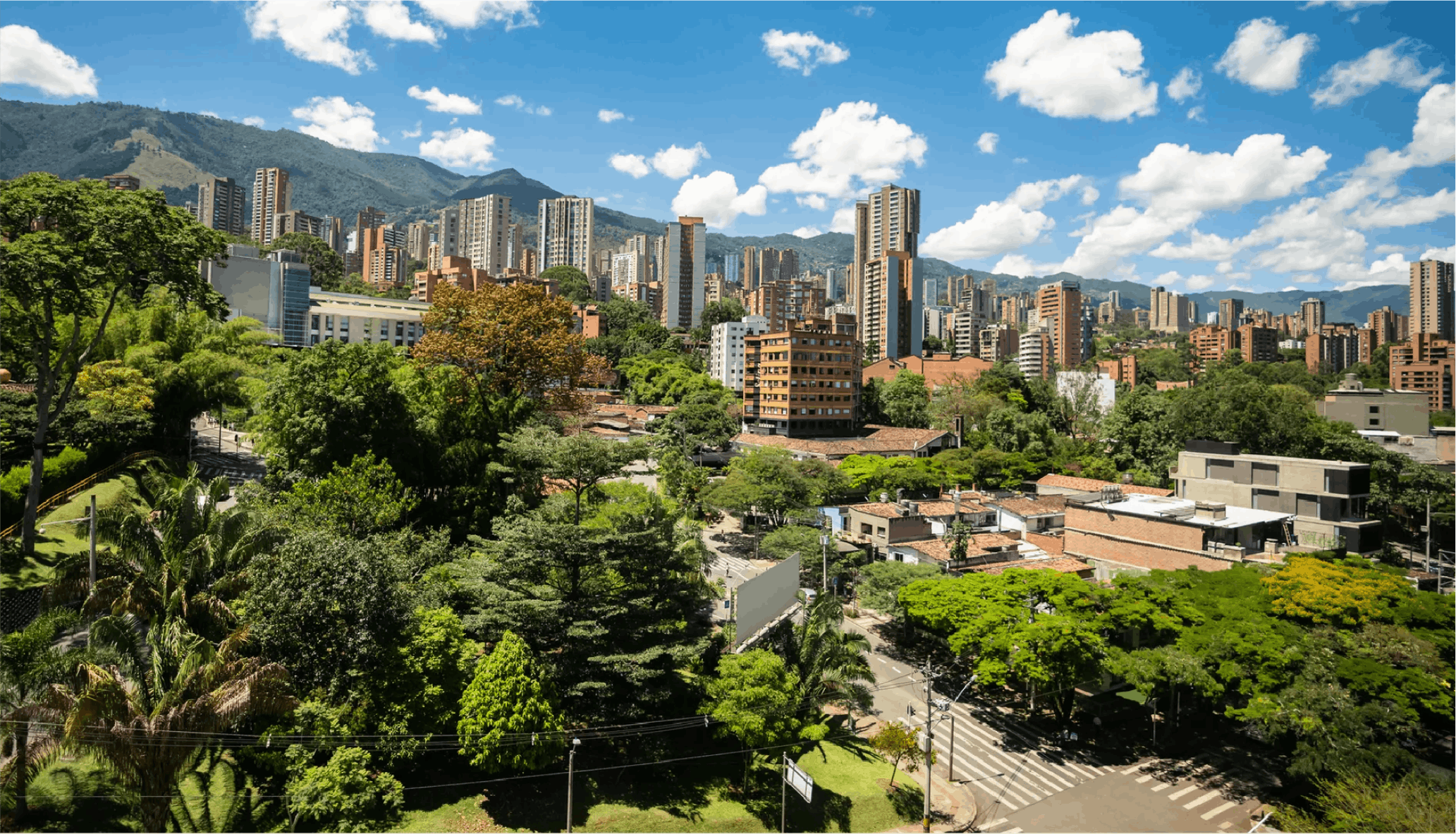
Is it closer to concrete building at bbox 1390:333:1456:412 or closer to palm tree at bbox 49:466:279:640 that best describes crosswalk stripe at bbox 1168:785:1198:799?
palm tree at bbox 49:466:279:640

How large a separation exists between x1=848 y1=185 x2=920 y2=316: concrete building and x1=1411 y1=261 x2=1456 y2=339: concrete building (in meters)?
102

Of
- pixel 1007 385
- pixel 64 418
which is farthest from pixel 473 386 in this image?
pixel 1007 385

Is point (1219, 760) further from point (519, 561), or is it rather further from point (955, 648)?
point (519, 561)

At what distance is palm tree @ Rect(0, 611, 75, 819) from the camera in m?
12.6

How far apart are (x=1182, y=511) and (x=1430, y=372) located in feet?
328

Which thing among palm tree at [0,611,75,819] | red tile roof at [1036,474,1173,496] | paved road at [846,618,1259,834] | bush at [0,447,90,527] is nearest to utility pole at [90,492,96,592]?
palm tree at [0,611,75,819]

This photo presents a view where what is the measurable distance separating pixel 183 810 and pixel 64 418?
20.2 metres

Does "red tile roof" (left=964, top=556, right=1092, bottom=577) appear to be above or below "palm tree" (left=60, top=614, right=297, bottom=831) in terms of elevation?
below

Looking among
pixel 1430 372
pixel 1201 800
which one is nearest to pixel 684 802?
pixel 1201 800

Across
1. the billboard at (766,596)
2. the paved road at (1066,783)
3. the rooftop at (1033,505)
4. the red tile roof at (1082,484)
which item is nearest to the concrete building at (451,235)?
A: the red tile roof at (1082,484)

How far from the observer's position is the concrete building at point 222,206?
169 metres

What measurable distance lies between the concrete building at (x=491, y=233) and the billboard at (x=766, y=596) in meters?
162

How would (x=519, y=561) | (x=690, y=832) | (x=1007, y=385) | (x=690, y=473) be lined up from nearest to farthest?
(x=690, y=832) → (x=519, y=561) → (x=690, y=473) → (x=1007, y=385)

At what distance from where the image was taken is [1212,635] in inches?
974
